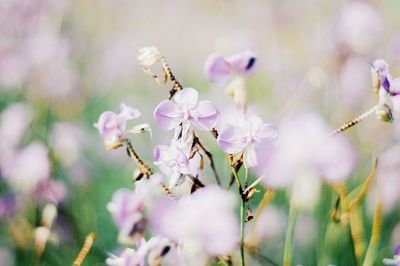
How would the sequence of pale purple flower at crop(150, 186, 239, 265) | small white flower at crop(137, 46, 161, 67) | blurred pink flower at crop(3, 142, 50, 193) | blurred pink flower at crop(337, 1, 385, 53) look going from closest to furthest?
1. pale purple flower at crop(150, 186, 239, 265)
2. small white flower at crop(137, 46, 161, 67)
3. blurred pink flower at crop(3, 142, 50, 193)
4. blurred pink flower at crop(337, 1, 385, 53)

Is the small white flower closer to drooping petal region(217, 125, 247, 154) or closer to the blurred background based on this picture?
drooping petal region(217, 125, 247, 154)

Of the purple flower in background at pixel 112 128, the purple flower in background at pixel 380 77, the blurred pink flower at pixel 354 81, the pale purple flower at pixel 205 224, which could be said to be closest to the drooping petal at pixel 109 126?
the purple flower in background at pixel 112 128

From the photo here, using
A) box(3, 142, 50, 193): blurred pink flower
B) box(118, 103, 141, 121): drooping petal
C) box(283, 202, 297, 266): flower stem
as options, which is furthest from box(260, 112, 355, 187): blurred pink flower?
box(3, 142, 50, 193): blurred pink flower

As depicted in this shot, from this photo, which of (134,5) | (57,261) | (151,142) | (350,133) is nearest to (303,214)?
(350,133)

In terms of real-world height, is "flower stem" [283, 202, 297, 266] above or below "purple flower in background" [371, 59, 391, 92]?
below

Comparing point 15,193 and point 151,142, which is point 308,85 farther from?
point 15,193

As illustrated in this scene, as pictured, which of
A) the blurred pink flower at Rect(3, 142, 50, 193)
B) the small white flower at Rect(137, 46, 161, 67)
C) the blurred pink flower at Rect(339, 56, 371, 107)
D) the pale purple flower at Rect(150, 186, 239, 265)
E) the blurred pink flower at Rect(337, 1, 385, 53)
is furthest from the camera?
the blurred pink flower at Rect(339, 56, 371, 107)

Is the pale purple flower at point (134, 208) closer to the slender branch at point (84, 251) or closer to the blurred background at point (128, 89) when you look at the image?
the slender branch at point (84, 251)

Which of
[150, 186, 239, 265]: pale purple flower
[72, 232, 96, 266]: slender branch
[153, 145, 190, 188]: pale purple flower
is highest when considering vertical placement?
[153, 145, 190, 188]: pale purple flower

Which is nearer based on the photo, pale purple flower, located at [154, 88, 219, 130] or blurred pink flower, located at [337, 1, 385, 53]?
pale purple flower, located at [154, 88, 219, 130]
